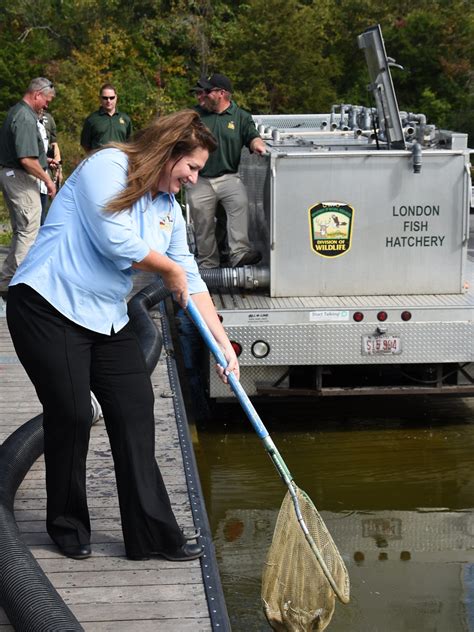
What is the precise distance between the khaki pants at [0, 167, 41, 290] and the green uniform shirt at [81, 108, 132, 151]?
2.17 meters

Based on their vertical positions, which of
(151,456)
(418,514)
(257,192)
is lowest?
(418,514)

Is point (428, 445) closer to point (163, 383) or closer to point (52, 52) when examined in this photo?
point (163, 383)

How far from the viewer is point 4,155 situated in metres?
9.73

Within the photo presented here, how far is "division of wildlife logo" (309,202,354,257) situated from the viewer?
7695 mm

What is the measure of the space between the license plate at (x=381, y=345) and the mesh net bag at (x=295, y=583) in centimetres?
335

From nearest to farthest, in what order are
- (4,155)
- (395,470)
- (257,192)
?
(395,470)
(257,192)
(4,155)

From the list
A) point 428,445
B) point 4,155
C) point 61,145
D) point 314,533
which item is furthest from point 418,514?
point 61,145

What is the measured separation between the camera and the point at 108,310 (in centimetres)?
411

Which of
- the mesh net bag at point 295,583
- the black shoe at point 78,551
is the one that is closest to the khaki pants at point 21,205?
the black shoe at point 78,551

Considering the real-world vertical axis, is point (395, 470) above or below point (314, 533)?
below

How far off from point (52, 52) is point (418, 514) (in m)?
32.1

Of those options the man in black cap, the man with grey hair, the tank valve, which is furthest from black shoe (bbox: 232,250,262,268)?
the man with grey hair

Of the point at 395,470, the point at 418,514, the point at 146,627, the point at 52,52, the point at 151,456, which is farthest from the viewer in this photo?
the point at 52,52

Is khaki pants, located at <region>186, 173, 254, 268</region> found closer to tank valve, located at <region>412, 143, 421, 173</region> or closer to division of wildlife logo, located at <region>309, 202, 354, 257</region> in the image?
division of wildlife logo, located at <region>309, 202, 354, 257</region>
